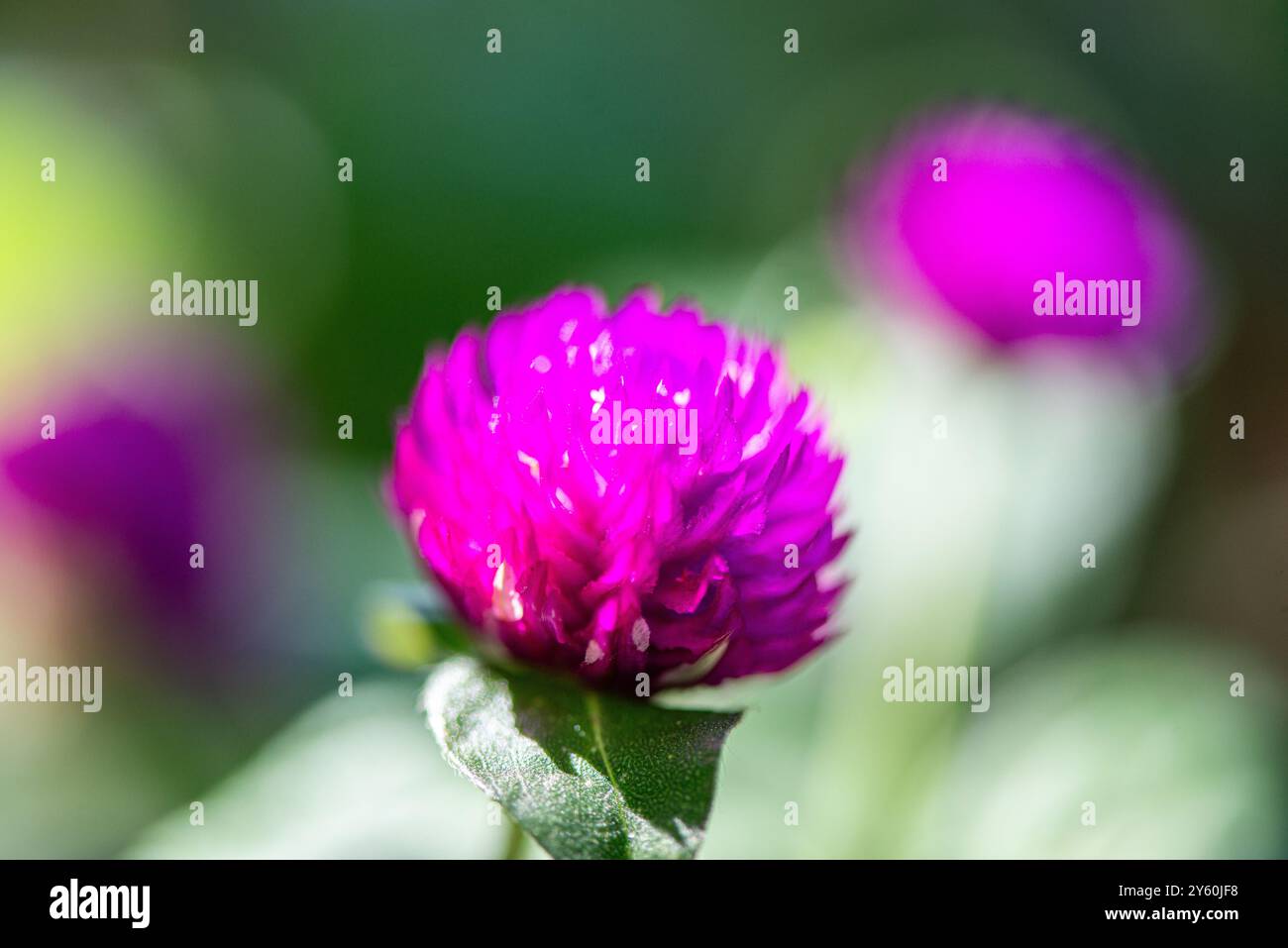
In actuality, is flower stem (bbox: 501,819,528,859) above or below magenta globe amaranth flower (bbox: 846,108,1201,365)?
below

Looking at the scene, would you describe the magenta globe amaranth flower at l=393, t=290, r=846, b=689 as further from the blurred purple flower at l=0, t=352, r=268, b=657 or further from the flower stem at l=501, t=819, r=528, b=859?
the blurred purple flower at l=0, t=352, r=268, b=657

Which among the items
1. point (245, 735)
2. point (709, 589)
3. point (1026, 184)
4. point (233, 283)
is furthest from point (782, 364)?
point (233, 283)

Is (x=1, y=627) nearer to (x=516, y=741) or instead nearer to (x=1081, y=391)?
(x=516, y=741)

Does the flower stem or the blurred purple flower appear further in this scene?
the blurred purple flower

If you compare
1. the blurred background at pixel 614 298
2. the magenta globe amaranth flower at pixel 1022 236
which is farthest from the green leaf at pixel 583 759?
the magenta globe amaranth flower at pixel 1022 236

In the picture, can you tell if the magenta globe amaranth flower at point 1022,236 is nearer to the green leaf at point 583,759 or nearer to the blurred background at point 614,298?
the blurred background at point 614,298

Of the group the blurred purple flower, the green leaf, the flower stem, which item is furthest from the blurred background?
the green leaf
